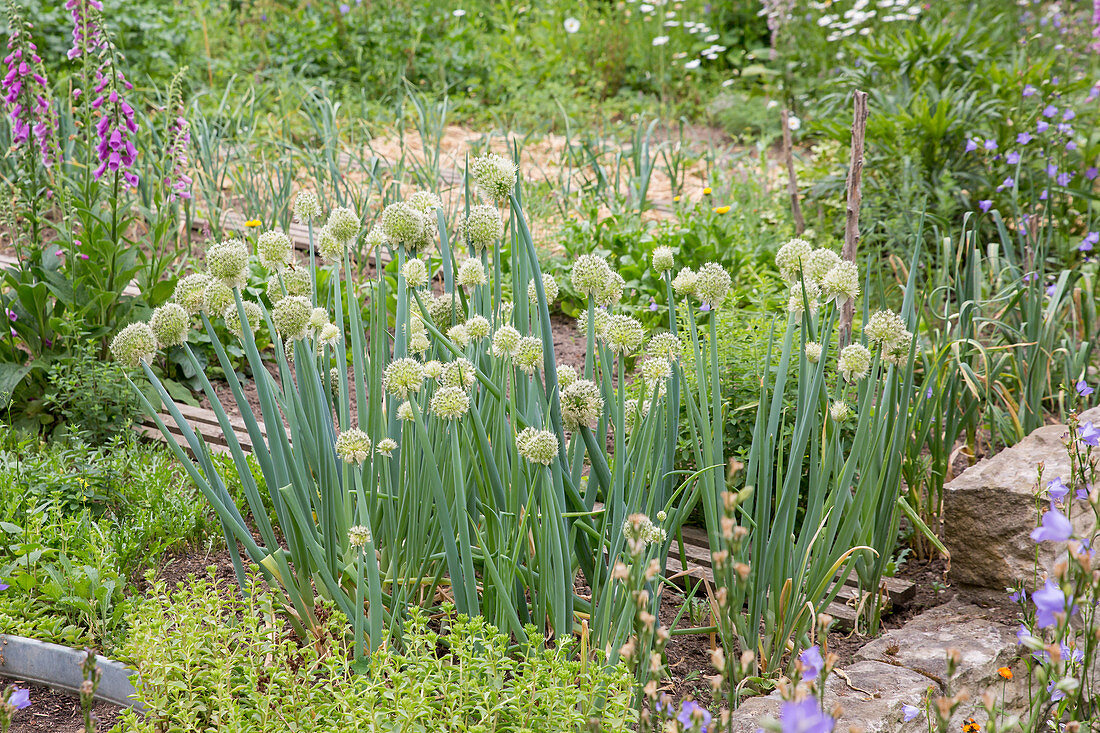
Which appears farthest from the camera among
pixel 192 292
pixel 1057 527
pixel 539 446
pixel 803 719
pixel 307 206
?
pixel 307 206

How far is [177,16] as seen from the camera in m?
7.64

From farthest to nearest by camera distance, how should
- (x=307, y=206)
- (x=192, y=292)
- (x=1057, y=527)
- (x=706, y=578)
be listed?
(x=706, y=578) → (x=307, y=206) → (x=192, y=292) → (x=1057, y=527)

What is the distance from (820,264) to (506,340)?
60 cm

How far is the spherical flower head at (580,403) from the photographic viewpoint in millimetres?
1464

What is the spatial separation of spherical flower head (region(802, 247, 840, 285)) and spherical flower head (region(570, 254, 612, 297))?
39cm

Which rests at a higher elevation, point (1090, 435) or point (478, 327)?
point (478, 327)

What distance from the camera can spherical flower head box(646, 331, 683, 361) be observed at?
1.57m

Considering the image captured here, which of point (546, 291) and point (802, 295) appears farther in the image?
point (546, 291)

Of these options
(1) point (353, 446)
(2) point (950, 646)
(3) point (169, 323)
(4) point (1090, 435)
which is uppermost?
(3) point (169, 323)

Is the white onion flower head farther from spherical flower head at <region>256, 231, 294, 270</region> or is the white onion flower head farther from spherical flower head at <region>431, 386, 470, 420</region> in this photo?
spherical flower head at <region>256, 231, 294, 270</region>

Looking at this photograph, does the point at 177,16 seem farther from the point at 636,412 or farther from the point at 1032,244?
the point at 636,412

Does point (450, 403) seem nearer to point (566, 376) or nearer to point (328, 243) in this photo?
point (566, 376)

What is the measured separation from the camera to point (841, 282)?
156cm

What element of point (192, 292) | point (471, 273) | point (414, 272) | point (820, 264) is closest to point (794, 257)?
point (820, 264)
